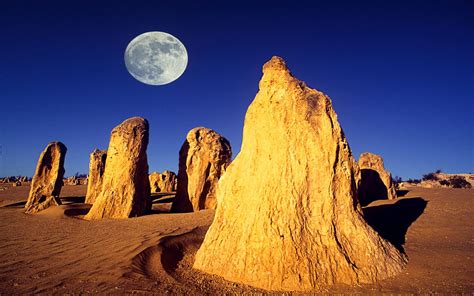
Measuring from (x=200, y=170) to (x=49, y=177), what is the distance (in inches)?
279

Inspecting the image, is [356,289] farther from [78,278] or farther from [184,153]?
[184,153]

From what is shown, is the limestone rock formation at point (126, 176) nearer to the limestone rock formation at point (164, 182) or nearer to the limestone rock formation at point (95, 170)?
the limestone rock formation at point (95, 170)

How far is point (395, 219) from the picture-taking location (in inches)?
342

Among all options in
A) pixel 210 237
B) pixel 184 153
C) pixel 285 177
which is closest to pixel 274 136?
pixel 285 177

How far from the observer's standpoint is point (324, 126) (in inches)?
195

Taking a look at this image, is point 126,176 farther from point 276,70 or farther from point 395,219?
point 395,219

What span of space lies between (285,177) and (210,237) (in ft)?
5.59

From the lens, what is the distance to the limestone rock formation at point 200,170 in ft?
42.9

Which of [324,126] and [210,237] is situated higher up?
[324,126]

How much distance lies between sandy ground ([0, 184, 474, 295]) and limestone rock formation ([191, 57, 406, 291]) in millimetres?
273

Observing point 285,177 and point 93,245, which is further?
point 93,245

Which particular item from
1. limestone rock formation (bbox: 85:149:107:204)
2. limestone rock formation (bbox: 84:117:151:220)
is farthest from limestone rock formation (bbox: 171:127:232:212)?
limestone rock formation (bbox: 85:149:107:204)

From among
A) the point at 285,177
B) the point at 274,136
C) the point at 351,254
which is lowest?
the point at 351,254

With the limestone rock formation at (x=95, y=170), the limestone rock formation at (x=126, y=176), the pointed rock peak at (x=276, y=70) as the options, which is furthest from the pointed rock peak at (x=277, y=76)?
the limestone rock formation at (x=95, y=170)
